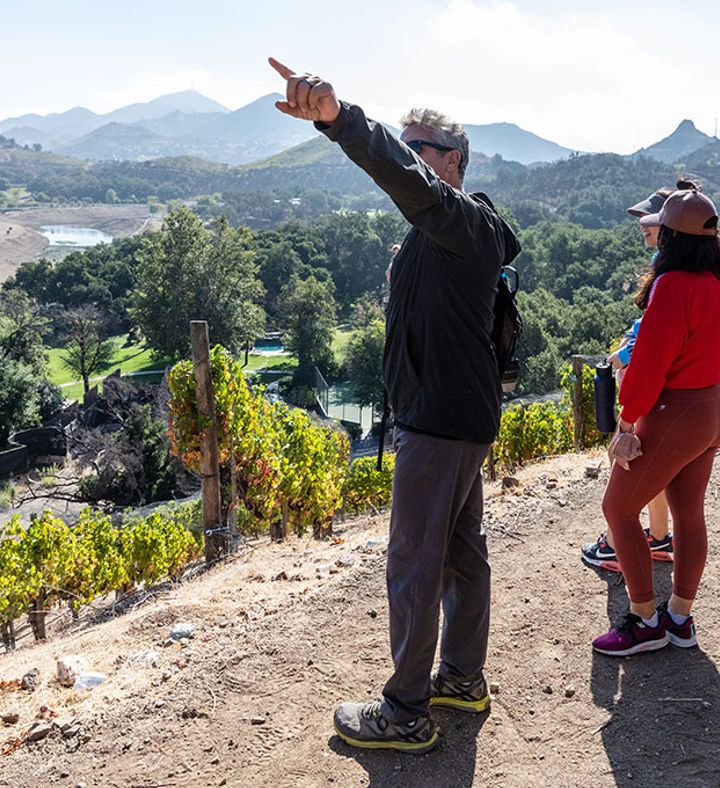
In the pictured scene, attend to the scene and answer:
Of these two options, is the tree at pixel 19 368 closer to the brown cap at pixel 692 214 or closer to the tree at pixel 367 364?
the tree at pixel 367 364

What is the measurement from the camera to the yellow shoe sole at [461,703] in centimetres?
287

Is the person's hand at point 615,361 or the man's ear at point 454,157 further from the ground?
the man's ear at point 454,157

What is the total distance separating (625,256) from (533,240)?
46.4 feet

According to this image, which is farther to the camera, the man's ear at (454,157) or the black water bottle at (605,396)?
the black water bottle at (605,396)

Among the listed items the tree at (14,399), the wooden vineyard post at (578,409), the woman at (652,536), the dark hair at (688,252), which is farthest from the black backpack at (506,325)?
the tree at (14,399)

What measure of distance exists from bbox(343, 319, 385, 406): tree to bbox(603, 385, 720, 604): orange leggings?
116ft

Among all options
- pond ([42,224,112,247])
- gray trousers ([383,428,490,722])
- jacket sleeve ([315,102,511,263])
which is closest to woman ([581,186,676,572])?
gray trousers ([383,428,490,722])

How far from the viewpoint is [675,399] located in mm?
2738

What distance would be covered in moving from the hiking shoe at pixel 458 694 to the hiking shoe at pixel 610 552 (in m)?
1.39

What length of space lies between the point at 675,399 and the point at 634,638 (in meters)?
1.07

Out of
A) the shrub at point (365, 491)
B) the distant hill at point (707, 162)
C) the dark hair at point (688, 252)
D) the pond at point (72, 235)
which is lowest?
the shrub at point (365, 491)

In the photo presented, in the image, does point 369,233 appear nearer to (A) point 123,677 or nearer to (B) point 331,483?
(B) point 331,483

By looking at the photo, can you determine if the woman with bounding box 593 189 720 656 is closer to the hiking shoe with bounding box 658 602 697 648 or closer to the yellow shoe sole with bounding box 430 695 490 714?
the hiking shoe with bounding box 658 602 697 648

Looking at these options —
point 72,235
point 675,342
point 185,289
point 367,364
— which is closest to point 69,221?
point 72,235
